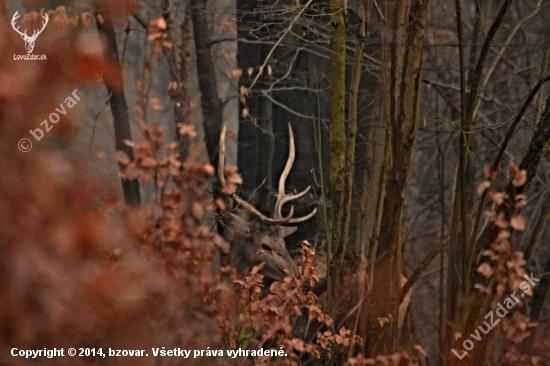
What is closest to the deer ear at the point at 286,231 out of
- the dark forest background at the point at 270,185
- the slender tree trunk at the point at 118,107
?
the dark forest background at the point at 270,185

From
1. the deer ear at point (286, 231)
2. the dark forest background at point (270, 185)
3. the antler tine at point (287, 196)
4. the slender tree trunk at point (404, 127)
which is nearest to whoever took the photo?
the dark forest background at point (270, 185)

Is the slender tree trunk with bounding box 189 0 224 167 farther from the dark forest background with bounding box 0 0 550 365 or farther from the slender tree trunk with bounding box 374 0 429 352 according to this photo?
the slender tree trunk with bounding box 374 0 429 352

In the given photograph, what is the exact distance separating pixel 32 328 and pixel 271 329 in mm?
2805

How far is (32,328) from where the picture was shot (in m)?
1.81

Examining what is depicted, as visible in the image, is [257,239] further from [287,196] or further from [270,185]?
[270,185]

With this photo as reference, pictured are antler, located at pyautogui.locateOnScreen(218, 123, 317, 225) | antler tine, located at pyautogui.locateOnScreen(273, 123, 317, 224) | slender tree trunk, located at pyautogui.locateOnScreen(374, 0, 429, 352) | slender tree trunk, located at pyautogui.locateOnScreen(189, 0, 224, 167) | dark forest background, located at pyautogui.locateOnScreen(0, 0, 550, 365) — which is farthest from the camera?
slender tree trunk, located at pyautogui.locateOnScreen(189, 0, 224, 167)

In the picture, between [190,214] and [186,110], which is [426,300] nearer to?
[186,110]

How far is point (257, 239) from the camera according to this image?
6.20m

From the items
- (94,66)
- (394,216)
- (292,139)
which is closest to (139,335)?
(94,66)

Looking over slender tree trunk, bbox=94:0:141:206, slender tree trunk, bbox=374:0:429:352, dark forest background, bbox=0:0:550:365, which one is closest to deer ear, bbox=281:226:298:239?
dark forest background, bbox=0:0:550:365

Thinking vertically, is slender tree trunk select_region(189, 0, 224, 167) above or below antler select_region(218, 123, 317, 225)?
above

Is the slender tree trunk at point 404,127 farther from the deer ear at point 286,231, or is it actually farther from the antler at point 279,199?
the deer ear at point 286,231

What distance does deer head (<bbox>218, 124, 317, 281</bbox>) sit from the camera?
6043 millimetres

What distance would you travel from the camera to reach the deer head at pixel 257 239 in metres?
6.04
